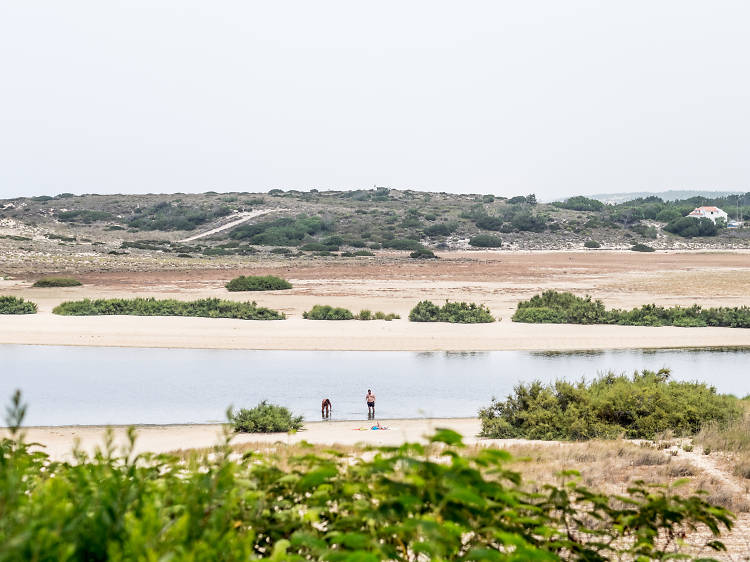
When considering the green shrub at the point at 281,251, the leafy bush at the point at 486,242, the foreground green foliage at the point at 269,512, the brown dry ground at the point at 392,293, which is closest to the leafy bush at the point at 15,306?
the brown dry ground at the point at 392,293

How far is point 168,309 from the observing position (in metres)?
32.4

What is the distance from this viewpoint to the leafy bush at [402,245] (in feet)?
235

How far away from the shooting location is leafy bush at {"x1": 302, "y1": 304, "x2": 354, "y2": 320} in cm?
3108

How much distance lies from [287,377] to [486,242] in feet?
186

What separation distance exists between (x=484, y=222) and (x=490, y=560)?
84.7 metres

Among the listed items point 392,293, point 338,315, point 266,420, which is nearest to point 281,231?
point 392,293

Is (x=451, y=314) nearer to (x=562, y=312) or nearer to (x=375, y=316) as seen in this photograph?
(x=375, y=316)

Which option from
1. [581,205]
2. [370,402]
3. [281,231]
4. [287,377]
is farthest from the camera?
[581,205]

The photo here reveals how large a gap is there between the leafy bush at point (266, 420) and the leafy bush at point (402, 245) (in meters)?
56.5

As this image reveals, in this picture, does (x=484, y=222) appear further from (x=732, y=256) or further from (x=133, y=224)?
(x=133, y=224)

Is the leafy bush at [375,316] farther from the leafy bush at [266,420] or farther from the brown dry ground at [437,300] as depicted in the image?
the leafy bush at [266,420]

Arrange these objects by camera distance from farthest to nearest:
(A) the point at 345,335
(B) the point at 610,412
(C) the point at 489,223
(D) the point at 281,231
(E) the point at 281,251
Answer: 1. (C) the point at 489,223
2. (D) the point at 281,231
3. (E) the point at 281,251
4. (A) the point at 345,335
5. (B) the point at 610,412

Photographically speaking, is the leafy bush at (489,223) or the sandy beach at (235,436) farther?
the leafy bush at (489,223)

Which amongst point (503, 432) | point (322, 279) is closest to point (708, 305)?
point (322, 279)
